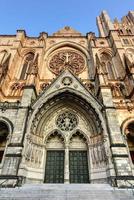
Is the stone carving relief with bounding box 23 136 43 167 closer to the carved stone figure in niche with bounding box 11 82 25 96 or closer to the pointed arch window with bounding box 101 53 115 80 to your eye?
the carved stone figure in niche with bounding box 11 82 25 96

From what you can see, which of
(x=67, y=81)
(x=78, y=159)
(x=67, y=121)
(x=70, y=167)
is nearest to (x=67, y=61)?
(x=67, y=81)

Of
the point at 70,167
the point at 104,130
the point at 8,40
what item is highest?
the point at 8,40

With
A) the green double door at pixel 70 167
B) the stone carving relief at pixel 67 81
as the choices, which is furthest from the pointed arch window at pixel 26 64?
the green double door at pixel 70 167

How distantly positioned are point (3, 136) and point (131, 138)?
372 inches

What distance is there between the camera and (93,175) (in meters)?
9.98

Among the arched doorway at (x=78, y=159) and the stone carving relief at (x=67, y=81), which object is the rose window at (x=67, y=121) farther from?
the stone carving relief at (x=67, y=81)

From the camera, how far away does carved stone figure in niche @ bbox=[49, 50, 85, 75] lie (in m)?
18.3

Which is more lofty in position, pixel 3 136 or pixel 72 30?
pixel 72 30

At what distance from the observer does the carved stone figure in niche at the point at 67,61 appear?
1829 centimetres

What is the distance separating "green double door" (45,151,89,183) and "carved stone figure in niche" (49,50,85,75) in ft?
30.6

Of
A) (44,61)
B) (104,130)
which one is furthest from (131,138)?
(44,61)

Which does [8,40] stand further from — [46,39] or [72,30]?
[72,30]

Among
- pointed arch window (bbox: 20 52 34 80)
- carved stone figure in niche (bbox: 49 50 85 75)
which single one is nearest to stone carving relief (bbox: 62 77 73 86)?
carved stone figure in niche (bbox: 49 50 85 75)

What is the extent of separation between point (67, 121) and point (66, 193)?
18.8ft
